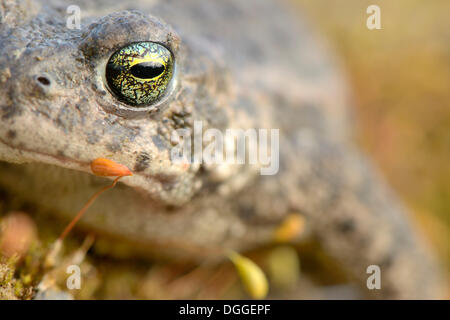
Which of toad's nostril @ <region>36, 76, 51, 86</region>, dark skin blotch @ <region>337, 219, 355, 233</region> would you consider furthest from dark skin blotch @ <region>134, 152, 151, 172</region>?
dark skin blotch @ <region>337, 219, 355, 233</region>

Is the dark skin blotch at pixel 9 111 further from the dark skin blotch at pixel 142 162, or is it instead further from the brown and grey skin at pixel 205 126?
the dark skin blotch at pixel 142 162

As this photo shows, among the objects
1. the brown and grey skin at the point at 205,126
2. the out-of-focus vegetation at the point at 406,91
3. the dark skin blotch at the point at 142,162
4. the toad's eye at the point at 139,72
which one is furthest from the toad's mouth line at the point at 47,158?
the out-of-focus vegetation at the point at 406,91

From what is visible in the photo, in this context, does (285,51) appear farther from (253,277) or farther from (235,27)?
(253,277)

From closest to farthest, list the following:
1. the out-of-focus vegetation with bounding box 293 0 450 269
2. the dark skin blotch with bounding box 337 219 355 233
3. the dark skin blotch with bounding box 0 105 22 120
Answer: the dark skin blotch with bounding box 0 105 22 120 < the dark skin blotch with bounding box 337 219 355 233 < the out-of-focus vegetation with bounding box 293 0 450 269

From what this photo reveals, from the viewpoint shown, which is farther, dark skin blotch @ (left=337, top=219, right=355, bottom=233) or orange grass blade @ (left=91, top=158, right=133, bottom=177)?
dark skin blotch @ (left=337, top=219, right=355, bottom=233)

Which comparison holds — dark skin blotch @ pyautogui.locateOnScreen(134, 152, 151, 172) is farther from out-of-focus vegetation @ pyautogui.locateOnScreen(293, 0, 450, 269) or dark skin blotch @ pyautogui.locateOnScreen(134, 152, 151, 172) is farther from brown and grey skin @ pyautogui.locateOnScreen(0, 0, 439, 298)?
out-of-focus vegetation @ pyautogui.locateOnScreen(293, 0, 450, 269)

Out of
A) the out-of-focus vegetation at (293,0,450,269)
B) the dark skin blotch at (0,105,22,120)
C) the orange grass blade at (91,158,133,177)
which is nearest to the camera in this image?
the dark skin blotch at (0,105,22,120)

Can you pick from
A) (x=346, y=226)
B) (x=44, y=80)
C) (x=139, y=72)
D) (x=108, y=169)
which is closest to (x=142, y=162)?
(x=108, y=169)

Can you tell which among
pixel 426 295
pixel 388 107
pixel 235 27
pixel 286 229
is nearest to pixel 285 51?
pixel 235 27
